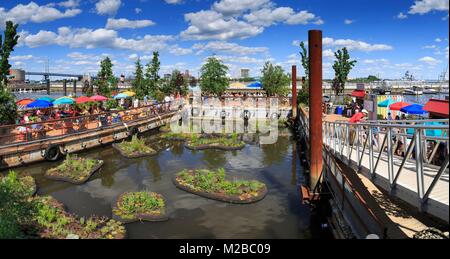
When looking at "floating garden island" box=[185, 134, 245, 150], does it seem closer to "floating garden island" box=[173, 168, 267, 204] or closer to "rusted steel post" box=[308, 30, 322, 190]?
"floating garden island" box=[173, 168, 267, 204]

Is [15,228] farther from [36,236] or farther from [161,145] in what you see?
[161,145]

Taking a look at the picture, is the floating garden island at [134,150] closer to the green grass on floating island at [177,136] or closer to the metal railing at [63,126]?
the metal railing at [63,126]

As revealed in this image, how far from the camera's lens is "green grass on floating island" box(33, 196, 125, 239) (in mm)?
11344

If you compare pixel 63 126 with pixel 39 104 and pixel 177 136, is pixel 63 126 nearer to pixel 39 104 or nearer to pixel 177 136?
pixel 39 104

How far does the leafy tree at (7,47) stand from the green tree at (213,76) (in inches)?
1302

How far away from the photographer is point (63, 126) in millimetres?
24203

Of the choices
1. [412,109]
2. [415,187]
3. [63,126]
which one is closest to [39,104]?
[63,126]

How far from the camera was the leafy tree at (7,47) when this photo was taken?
22.5m

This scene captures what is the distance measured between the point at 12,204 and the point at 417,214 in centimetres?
1301

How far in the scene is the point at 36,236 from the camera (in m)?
10.8

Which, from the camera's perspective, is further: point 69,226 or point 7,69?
point 7,69

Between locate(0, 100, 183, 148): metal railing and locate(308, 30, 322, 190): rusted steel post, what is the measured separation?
55.0 feet

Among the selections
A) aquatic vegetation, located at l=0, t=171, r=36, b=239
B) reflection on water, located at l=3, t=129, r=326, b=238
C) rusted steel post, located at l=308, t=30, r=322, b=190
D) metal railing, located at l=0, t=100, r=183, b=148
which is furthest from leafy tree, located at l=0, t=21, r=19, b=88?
rusted steel post, located at l=308, t=30, r=322, b=190

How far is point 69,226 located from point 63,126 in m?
13.7
